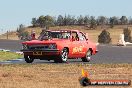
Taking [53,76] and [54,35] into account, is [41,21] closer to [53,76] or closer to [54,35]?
[54,35]

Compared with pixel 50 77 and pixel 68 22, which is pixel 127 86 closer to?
pixel 50 77

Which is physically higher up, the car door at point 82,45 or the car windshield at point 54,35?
the car windshield at point 54,35

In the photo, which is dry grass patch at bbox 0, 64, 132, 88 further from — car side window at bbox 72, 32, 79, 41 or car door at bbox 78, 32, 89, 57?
car door at bbox 78, 32, 89, 57

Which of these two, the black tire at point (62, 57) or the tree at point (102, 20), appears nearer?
the black tire at point (62, 57)

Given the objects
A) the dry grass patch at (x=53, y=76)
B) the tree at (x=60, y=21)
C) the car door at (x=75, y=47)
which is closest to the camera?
the dry grass patch at (x=53, y=76)

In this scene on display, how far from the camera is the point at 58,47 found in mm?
22531

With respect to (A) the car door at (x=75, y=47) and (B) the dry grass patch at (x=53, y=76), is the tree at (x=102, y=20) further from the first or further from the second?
(B) the dry grass patch at (x=53, y=76)

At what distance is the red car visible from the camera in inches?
884

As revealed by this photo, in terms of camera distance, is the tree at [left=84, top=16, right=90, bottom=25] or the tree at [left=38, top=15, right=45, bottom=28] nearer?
the tree at [left=38, top=15, right=45, bottom=28]

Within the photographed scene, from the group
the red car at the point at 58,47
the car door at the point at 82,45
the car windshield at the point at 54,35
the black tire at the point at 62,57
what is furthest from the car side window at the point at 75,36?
the black tire at the point at 62,57

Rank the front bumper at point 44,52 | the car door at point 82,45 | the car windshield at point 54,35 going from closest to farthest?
the front bumper at point 44,52 < the car windshield at point 54,35 < the car door at point 82,45

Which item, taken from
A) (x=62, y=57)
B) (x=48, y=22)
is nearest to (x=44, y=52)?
(x=62, y=57)

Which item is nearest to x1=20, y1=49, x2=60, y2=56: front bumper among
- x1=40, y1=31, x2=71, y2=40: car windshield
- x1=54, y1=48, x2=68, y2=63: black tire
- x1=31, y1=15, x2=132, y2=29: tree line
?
x1=54, y1=48, x2=68, y2=63: black tire

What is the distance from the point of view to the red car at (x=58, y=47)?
22.5 metres
